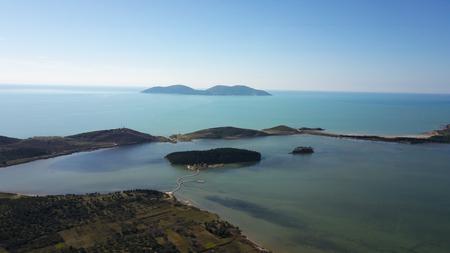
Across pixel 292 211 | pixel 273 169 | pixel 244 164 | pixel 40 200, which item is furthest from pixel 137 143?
pixel 292 211

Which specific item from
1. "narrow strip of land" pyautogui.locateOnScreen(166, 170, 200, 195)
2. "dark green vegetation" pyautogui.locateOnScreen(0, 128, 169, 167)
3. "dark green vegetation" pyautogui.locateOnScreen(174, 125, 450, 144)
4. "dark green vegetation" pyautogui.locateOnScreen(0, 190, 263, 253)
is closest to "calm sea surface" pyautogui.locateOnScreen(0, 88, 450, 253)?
"narrow strip of land" pyautogui.locateOnScreen(166, 170, 200, 195)

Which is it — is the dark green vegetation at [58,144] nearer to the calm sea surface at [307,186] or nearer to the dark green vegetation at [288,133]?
the calm sea surface at [307,186]

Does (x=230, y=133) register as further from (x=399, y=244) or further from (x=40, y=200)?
(x=399, y=244)

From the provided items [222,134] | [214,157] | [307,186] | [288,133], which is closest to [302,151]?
[214,157]

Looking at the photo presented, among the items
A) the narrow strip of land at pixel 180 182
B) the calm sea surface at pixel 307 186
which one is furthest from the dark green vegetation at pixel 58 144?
the narrow strip of land at pixel 180 182

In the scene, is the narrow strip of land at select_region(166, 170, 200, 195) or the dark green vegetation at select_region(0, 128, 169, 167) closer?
the narrow strip of land at select_region(166, 170, 200, 195)

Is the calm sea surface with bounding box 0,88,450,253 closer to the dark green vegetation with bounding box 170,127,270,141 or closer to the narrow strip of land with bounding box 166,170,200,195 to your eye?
the narrow strip of land with bounding box 166,170,200,195

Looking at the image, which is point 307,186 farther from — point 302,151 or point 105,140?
point 105,140
